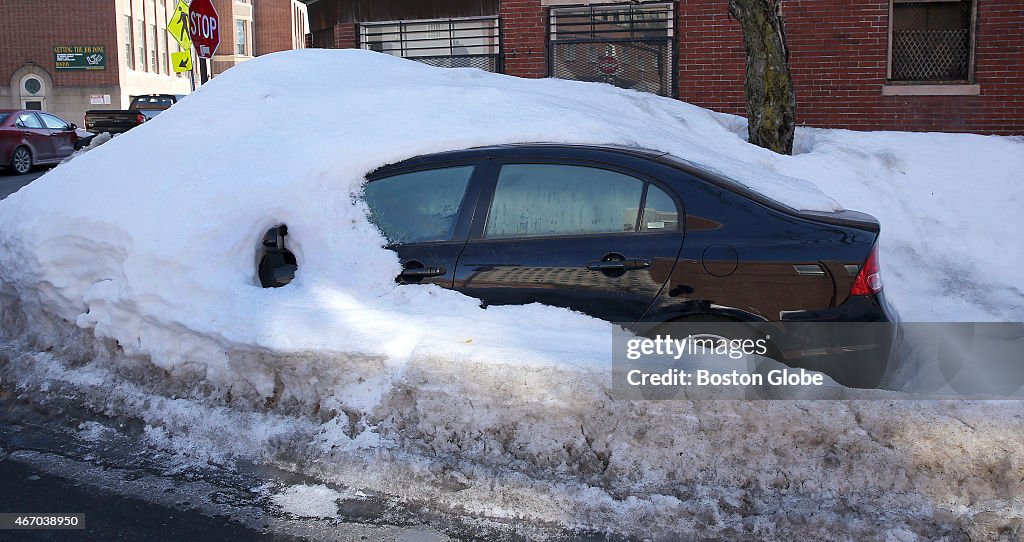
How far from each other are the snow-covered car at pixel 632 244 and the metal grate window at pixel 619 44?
26.3 ft

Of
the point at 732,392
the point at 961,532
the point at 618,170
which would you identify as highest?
the point at 618,170

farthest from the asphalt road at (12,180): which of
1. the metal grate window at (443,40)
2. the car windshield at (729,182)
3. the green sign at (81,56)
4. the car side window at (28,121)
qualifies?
the green sign at (81,56)

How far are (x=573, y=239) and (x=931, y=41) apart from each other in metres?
9.12

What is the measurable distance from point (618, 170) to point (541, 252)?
24.1 inches

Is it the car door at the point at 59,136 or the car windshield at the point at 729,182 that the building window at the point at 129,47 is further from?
the car windshield at the point at 729,182

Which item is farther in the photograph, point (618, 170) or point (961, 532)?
point (618, 170)

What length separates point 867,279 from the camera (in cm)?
465

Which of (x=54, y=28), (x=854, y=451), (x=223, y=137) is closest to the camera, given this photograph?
(x=854, y=451)

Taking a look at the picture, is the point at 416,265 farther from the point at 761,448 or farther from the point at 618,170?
the point at 761,448

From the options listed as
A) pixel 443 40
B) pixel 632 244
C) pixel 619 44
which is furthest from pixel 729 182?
pixel 443 40

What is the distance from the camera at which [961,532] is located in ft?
12.1

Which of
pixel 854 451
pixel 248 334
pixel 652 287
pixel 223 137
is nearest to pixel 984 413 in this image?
pixel 854 451

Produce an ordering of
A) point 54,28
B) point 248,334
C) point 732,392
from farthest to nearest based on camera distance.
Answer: point 54,28
point 248,334
point 732,392

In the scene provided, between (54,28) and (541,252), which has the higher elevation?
(54,28)
